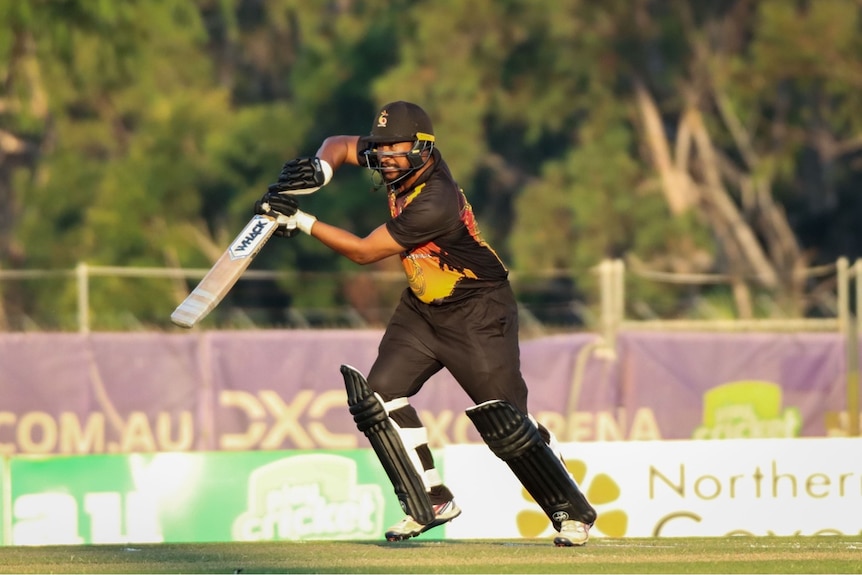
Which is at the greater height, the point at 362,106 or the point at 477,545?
the point at 362,106

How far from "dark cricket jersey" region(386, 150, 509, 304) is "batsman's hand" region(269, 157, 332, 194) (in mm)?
363

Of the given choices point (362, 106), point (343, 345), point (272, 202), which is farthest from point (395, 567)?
point (362, 106)

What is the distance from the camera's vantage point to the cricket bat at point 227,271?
757 centimetres

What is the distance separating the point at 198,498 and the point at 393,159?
4042 mm

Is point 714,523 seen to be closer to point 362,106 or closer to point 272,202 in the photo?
point 272,202

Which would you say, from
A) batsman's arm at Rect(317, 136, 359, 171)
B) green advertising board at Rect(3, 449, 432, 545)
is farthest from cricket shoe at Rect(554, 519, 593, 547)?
green advertising board at Rect(3, 449, 432, 545)

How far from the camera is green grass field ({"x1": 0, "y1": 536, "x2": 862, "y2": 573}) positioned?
7.37 m

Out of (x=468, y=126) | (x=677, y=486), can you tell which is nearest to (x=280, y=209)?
(x=677, y=486)

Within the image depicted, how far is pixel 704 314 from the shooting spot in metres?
25.8

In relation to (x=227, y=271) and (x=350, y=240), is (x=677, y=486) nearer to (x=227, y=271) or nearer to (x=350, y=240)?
(x=350, y=240)

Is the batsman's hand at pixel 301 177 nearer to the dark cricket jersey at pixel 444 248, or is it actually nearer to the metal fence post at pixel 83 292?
the dark cricket jersey at pixel 444 248

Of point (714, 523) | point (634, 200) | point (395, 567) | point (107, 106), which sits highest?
point (107, 106)

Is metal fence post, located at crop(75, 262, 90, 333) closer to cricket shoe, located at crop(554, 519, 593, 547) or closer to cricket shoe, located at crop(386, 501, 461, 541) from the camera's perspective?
cricket shoe, located at crop(386, 501, 461, 541)

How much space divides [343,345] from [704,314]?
11.7 meters
